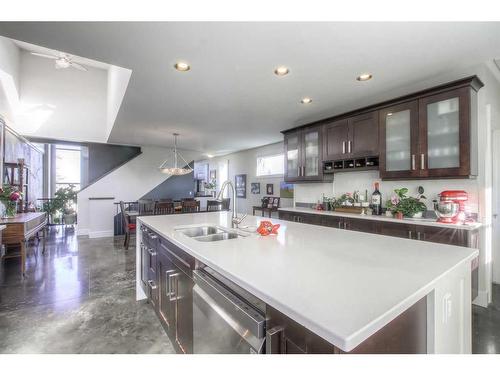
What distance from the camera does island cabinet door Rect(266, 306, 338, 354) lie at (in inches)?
24.7

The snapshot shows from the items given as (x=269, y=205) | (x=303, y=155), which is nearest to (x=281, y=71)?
(x=303, y=155)

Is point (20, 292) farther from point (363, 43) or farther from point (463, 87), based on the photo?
point (463, 87)

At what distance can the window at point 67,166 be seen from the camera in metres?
8.66

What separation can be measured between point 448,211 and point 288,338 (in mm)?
2518

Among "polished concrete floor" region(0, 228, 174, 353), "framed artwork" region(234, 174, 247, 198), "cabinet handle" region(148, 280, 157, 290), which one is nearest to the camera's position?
"polished concrete floor" region(0, 228, 174, 353)

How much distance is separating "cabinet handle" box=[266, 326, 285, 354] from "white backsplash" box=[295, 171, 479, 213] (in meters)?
2.81

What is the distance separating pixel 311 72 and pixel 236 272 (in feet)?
7.38

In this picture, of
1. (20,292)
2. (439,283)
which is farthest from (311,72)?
(20,292)

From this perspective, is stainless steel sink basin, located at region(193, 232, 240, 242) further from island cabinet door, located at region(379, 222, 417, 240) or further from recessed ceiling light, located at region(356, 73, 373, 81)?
recessed ceiling light, located at region(356, 73, 373, 81)

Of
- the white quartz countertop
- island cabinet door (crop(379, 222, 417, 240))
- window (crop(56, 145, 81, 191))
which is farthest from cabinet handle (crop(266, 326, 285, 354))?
window (crop(56, 145, 81, 191))

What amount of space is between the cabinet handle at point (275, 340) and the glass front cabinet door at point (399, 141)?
8.92 ft

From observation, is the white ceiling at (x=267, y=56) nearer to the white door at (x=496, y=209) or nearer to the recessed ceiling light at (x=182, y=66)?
the recessed ceiling light at (x=182, y=66)

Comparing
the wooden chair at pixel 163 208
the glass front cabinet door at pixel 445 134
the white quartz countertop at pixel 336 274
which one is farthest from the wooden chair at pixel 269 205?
the white quartz countertop at pixel 336 274

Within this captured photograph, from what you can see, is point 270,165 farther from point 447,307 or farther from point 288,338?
point 288,338
